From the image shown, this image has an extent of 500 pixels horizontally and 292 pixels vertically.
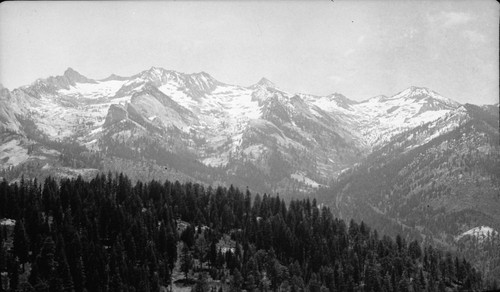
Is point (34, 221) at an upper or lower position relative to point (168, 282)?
upper

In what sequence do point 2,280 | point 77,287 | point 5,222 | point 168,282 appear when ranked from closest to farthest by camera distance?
1. point 2,280
2. point 77,287
3. point 168,282
4. point 5,222

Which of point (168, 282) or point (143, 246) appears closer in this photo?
point (168, 282)

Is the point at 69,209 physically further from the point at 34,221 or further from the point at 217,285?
the point at 217,285

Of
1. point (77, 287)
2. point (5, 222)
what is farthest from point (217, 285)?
point (5, 222)

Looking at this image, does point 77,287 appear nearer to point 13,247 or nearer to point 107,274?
point 107,274

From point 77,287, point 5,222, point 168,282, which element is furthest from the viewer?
point 5,222

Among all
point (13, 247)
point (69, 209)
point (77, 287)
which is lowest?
point (77, 287)

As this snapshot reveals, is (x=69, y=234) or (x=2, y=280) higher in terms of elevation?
(x=69, y=234)

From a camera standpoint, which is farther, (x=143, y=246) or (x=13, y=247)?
(x=143, y=246)

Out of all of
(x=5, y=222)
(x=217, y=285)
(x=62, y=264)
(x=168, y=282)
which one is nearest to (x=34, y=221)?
(x=5, y=222)
